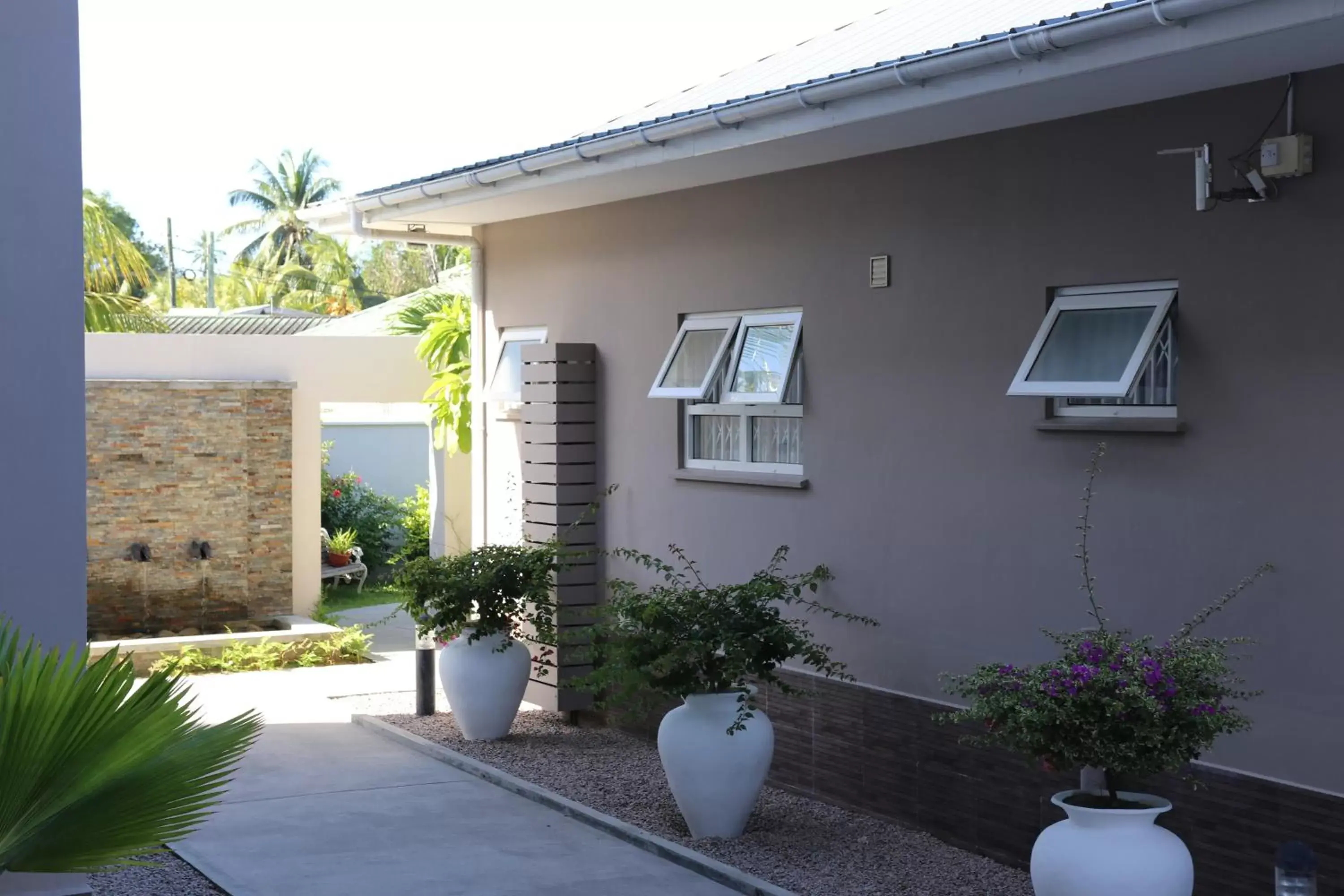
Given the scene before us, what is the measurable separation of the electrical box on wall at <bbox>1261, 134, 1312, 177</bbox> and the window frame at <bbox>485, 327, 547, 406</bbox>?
22.6 feet

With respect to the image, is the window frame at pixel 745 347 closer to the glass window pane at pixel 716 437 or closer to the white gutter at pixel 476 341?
the glass window pane at pixel 716 437

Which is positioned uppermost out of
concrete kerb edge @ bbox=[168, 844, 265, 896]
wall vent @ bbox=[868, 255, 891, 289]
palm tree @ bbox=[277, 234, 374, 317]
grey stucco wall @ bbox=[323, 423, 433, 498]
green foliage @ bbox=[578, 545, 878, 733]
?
palm tree @ bbox=[277, 234, 374, 317]

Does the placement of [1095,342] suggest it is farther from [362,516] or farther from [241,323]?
[241,323]

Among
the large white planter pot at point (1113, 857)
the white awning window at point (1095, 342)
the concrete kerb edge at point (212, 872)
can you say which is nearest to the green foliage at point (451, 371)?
the concrete kerb edge at point (212, 872)

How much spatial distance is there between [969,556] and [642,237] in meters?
3.94

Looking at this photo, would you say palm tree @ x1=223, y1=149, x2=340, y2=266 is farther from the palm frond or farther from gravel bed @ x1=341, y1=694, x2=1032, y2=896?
gravel bed @ x1=341, y1=694, x2=1032, y2=896

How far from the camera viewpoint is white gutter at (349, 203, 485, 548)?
1263 centimetres

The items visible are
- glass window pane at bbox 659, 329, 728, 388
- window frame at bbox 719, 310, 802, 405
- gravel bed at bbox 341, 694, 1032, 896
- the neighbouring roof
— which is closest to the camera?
gravel bed at bbox 341, 694, 1032, 896

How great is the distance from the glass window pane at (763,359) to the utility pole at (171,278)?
48.7 metres

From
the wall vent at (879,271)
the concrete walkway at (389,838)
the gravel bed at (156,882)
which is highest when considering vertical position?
the wall vent at (879,271)

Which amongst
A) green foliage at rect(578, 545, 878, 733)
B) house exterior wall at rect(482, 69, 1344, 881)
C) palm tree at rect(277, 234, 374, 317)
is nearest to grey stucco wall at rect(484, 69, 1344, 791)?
house exterior wall at rect(482, 69, 1344, 881)

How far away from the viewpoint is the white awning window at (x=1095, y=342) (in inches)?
261

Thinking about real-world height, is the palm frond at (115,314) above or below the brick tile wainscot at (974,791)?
above

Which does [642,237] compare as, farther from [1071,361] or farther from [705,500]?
[1071,361]
